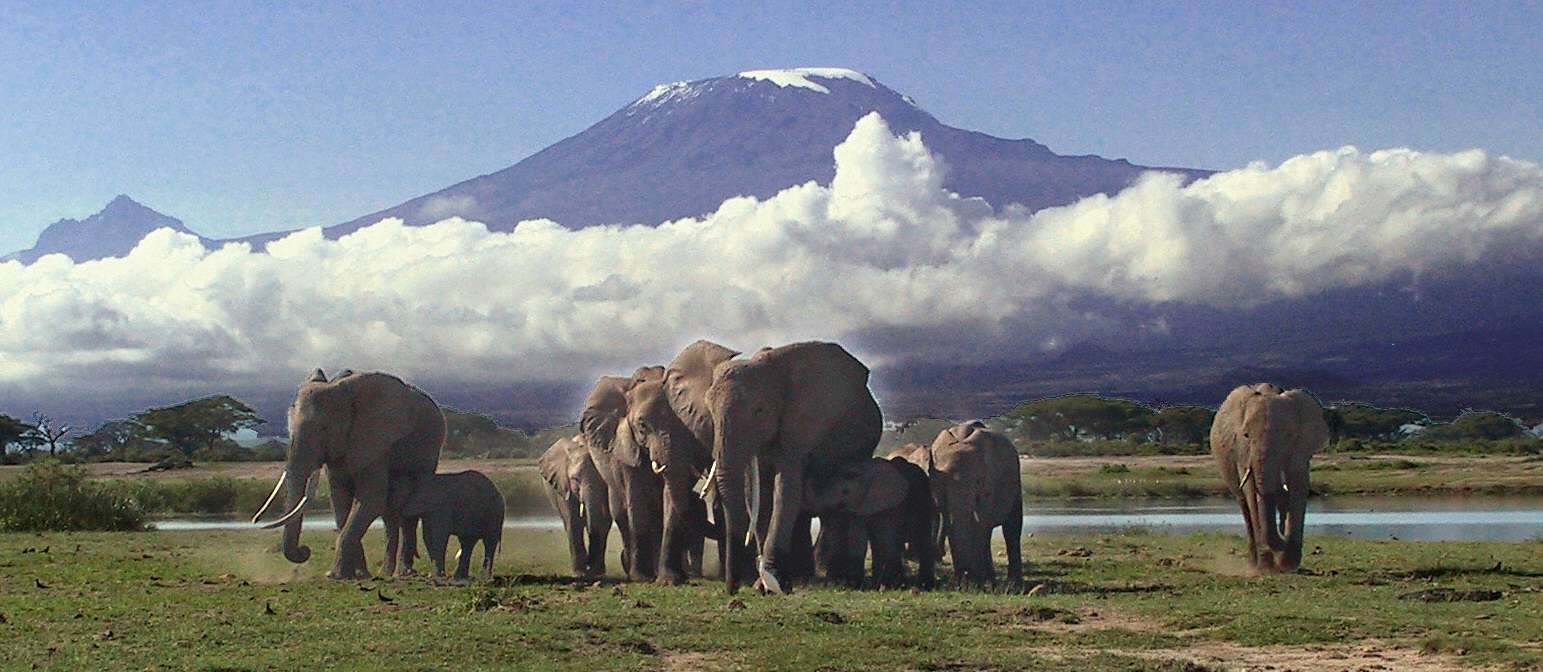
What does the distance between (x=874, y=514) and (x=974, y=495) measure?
4.01ft

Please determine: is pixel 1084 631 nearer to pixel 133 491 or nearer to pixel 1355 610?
pixel 1355 610

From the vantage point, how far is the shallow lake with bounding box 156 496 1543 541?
37719mm

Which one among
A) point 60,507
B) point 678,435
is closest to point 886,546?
point 678,435

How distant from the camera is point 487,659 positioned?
49.0 feet

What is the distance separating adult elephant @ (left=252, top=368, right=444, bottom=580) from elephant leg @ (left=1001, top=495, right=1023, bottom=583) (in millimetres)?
8013

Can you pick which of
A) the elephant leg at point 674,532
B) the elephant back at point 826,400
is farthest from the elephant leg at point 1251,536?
the elephant leg at point 674,532

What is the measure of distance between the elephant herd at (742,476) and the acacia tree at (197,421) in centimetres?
7275

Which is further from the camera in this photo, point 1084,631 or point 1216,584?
point 1216,584

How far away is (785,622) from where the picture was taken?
17328 mm

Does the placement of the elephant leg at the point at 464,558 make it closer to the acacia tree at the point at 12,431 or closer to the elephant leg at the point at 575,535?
the elephant leg at the point at 575,535

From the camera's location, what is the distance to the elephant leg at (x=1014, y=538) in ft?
73.3

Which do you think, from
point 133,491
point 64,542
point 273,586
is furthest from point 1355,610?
point 133,491

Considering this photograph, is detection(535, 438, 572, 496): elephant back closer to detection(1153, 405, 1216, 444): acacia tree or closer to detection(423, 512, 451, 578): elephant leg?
detection(423, 512, 451, 578): elephant leg

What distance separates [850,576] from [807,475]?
1.32m
